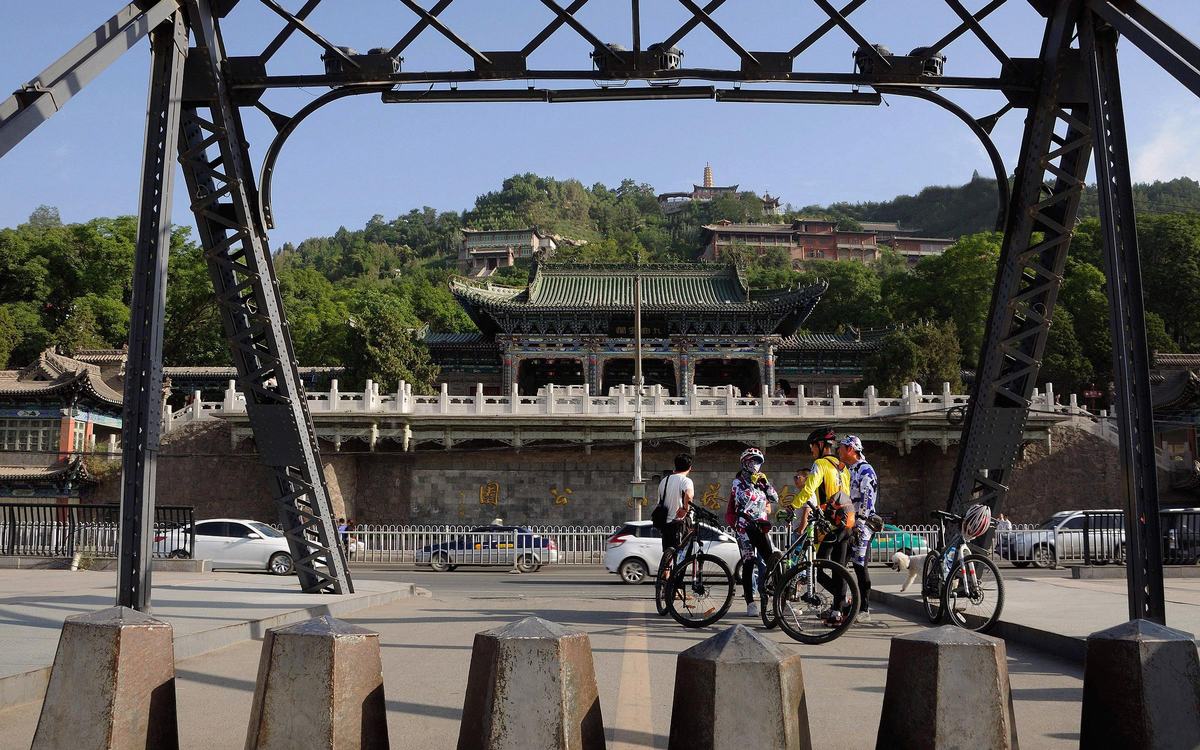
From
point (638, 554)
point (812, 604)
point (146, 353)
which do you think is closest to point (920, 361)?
point (638, 554)

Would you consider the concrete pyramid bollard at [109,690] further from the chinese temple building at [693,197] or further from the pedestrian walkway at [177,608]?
the chinese temple building at [693,197]

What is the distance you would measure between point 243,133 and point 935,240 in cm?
11782

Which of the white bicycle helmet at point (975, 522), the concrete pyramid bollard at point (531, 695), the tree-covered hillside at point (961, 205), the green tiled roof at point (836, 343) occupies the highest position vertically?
the tree-covered hillside at point (961, 205)

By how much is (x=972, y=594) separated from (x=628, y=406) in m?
27.2

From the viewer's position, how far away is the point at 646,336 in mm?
49906

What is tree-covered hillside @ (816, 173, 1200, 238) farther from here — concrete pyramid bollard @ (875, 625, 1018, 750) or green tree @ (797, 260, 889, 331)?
concrete pyramid bollard @ (875, 625, 1018, 750)

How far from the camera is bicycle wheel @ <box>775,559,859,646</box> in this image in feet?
27.1

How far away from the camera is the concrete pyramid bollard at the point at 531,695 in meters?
3.84

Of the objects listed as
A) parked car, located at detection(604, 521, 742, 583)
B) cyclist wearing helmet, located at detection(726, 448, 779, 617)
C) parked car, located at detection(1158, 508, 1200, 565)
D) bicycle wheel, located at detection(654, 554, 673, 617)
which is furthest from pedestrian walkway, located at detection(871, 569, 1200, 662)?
parked car, located at detection(604, 521, 742, 583)

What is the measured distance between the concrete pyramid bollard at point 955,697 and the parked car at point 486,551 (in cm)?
2224

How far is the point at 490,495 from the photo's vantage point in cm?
3759

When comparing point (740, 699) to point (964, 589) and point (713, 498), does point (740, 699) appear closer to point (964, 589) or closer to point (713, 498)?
point (964, 589)


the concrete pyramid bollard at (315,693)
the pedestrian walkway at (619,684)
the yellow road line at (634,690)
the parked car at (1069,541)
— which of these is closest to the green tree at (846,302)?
the parked car at (1069,541)

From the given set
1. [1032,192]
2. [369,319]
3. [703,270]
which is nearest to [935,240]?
[703,270]
